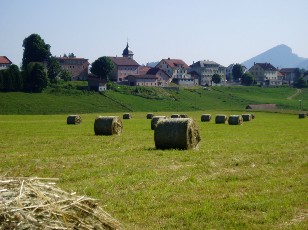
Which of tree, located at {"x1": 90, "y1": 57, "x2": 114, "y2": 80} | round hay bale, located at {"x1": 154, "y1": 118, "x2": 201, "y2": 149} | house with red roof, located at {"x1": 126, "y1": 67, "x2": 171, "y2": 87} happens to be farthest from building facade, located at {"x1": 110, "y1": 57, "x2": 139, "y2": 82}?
round hay bale, located at {"x1": 154, "y1": 118, "x2": 201, "y2": 149}

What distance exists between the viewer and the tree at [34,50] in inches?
5694

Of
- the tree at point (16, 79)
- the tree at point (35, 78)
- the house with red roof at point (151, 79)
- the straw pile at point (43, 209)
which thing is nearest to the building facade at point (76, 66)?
the house with red roof at point (151, 79)

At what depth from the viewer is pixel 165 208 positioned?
457 inches

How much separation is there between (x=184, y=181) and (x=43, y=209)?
27.4 feet

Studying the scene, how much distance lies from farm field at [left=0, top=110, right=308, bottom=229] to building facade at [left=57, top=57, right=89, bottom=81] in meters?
165

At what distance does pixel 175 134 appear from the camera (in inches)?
944

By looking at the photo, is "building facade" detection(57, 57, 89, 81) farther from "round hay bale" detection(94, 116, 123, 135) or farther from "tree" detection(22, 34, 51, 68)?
"round hay bale" detection(94, 116, 123, 135)

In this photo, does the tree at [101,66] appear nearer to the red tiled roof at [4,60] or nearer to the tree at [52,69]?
the tree at [52,69]

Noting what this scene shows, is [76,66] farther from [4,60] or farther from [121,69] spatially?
[4,60]

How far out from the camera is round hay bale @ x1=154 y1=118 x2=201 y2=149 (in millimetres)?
23844

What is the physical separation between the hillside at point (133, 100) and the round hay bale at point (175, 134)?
8000cm

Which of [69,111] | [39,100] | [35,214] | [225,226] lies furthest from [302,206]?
[39,100]

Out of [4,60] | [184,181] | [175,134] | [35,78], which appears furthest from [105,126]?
[4,60]

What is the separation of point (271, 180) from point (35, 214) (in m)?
9.71
